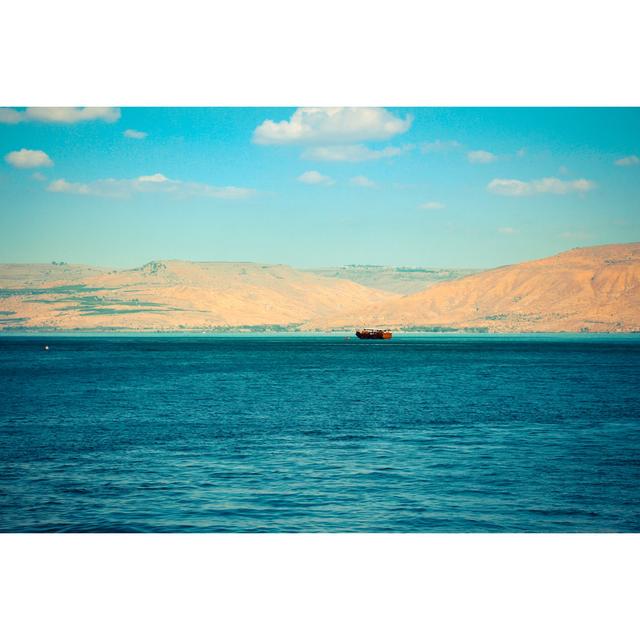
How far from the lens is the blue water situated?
16609 millimetres

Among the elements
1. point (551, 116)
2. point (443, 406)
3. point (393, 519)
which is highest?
point (551, 116)

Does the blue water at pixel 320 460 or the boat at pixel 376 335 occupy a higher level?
the boat at pixel 376 335

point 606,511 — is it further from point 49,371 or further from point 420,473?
point 49,371

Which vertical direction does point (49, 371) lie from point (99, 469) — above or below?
above

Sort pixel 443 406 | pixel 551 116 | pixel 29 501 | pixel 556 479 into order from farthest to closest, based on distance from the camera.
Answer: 1. pixel 443 406
2. pixel 551 116
3. pixel 556 479
4. pixel 29 501

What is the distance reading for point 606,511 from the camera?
17266mm

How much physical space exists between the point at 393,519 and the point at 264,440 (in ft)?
35.4

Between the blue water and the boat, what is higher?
the boat

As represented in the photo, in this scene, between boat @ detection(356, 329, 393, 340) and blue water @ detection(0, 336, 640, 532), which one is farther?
boat @ detection(356, 329, 393, 340)

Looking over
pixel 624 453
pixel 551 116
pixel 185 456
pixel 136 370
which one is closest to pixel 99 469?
pixel 185 456

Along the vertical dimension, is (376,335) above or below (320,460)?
above

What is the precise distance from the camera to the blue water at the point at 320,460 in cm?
1661

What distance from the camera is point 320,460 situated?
22.6 meters

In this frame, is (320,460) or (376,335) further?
(376,335)
